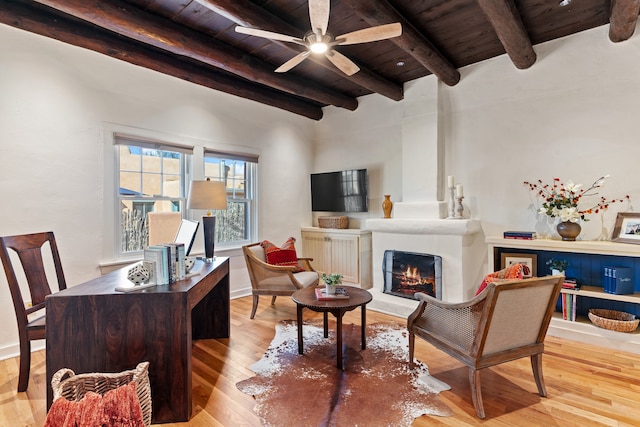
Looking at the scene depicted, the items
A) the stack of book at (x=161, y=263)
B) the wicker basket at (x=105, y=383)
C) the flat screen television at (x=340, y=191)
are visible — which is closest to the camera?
the wicker basket at (x=105, y=383)

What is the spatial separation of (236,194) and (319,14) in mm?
3153

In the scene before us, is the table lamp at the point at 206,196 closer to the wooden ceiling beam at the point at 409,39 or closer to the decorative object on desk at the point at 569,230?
the wooden ceiling beam at the point at 409,39

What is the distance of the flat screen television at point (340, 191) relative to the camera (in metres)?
5.03

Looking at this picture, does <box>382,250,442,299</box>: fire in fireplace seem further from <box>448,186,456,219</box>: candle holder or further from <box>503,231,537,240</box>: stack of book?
<box>503,231,537,240</box>: stack of book

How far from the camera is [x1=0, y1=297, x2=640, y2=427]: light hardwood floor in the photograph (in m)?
2.01

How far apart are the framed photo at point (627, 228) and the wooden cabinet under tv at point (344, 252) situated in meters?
2.81

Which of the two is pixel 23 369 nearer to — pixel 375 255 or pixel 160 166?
pixel 160 166

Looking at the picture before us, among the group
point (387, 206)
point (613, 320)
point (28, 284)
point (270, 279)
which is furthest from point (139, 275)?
point (613, 320)

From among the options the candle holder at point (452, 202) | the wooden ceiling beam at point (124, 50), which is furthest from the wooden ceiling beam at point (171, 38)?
the candle holder at point (452, 202)

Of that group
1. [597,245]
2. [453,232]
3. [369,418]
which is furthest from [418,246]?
[369,418]

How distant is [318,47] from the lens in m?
2.51

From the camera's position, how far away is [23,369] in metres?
2.29

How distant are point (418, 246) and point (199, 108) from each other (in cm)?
335

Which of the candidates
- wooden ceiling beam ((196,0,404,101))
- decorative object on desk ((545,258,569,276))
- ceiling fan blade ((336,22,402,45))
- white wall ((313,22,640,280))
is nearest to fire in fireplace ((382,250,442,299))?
white wall ((313,22,640,280))
